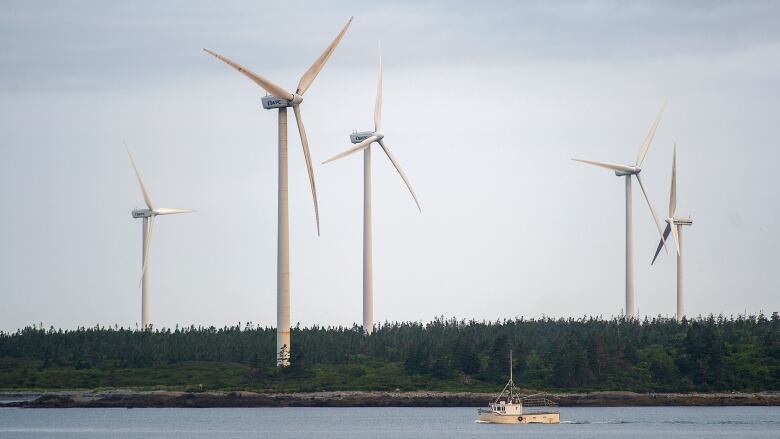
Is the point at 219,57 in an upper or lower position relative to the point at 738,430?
upper

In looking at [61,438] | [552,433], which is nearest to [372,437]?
[552,433]

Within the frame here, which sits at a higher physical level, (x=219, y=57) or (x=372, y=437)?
(x=219, y=57)

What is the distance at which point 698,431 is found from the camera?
19888 cm

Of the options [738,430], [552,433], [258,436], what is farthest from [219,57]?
[738,430]

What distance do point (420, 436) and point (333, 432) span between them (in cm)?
1184

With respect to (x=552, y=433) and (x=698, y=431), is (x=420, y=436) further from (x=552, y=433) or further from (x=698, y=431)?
(x=698, y=431)

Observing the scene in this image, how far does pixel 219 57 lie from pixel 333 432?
4241 centimetres

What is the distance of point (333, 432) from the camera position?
200 m

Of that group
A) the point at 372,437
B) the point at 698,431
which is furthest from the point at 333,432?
the point at 698,431

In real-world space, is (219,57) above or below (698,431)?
above

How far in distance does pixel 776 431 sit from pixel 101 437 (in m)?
72.3

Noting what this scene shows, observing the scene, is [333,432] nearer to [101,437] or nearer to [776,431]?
[101,437]

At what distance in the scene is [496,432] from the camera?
19888 centimetres

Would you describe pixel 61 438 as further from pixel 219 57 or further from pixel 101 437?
pixel 219 57
